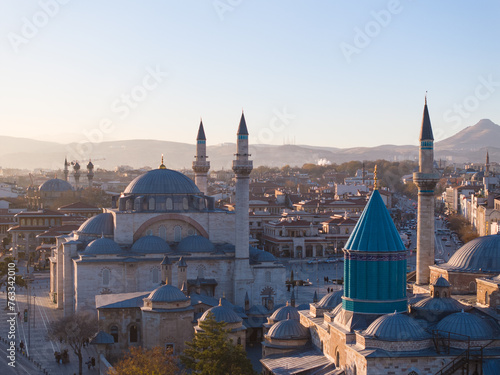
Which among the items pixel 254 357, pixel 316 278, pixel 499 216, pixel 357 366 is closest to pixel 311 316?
pixel 254 357

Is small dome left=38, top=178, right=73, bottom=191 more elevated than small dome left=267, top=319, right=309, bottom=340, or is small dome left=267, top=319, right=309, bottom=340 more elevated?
small dome left=38, top=178, right=73, bottom=191

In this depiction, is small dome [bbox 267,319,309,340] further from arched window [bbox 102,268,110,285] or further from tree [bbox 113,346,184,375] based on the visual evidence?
arched window [bbox 102,268,110,285]

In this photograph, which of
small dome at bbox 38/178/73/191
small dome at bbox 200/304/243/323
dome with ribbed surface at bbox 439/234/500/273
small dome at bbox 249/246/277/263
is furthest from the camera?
small dome at bbox 38/178/73/191

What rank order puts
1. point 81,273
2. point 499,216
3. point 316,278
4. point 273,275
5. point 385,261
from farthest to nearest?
point 499,216 < point 316,278 < point 273,275 < point 81,273 < point 385,261

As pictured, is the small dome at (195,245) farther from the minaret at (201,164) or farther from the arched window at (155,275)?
the minaret at (201,164)

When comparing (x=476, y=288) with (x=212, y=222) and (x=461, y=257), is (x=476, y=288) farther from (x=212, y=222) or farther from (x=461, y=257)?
(x=212, y=222)

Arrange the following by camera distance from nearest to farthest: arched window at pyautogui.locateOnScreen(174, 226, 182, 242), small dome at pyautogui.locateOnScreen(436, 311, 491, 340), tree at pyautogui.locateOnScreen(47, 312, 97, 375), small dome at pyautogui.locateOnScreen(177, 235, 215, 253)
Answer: small dome at pyautogui.locateOnScreen(436, 311, 491, 340) < tree at pyautogui.locateOnScreen(47, 312, 97, 375) < small dome at pyautogui.locateOnScreen(177, 235, 215, 253) < arched window at pyautogui.locateOnScreen(174, 226, 182, 242)

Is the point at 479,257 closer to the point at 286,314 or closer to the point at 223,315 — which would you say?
the point at 286,314

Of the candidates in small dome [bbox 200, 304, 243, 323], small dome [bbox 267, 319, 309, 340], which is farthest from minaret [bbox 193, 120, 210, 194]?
small dome [bbox 267, 319, 309, 340]
